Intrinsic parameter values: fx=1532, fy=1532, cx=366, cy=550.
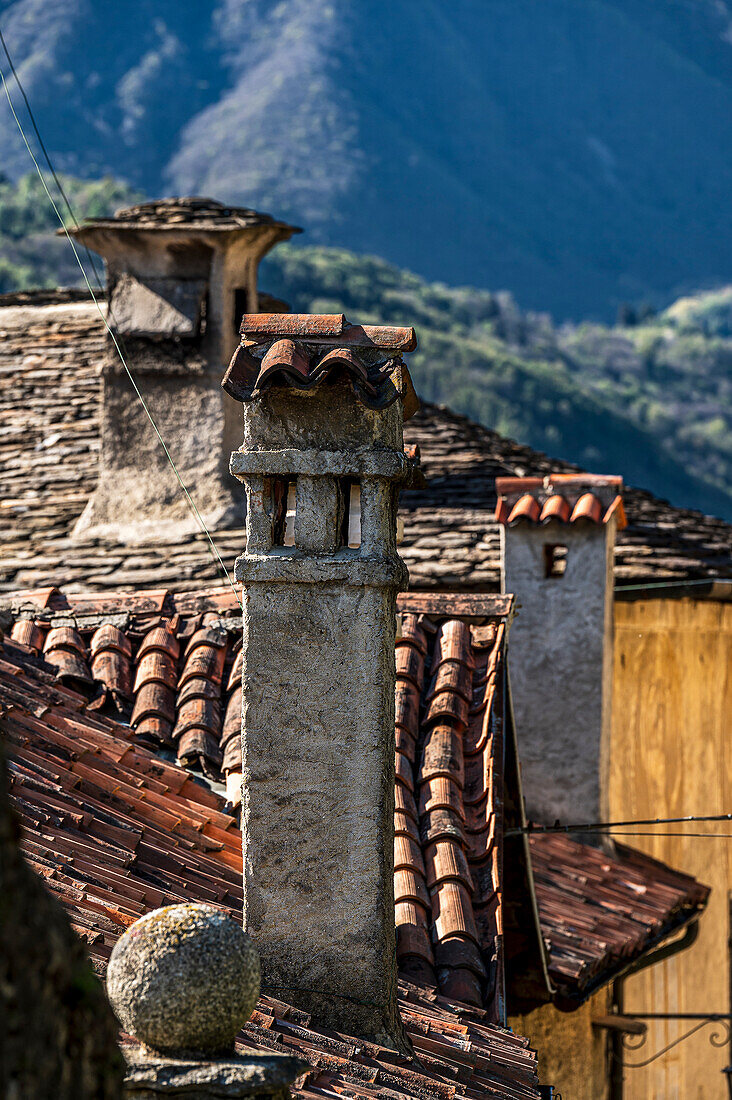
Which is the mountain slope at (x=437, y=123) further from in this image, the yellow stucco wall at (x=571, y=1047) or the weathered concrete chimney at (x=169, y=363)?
the yellow stucco wall at (x=571, y=1047)

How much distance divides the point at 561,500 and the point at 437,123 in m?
154

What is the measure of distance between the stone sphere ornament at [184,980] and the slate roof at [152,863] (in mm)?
674

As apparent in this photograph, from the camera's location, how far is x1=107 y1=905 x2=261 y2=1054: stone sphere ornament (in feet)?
8.62

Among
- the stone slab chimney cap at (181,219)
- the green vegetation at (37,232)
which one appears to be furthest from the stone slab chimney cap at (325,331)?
the green vegetation at (37,232)

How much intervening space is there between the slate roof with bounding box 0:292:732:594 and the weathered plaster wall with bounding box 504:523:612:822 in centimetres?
110

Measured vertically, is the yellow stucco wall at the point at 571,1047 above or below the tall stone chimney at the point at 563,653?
below

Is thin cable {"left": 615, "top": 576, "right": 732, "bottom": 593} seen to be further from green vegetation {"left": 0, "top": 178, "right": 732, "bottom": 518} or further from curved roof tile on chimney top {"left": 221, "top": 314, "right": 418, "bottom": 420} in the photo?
green vegetation {"left": 0, "top": 178, "right": 732, "bottom": 518}

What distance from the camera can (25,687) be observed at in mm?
6043

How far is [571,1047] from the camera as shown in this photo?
304 inches

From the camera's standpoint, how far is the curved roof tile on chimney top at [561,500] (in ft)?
29.3

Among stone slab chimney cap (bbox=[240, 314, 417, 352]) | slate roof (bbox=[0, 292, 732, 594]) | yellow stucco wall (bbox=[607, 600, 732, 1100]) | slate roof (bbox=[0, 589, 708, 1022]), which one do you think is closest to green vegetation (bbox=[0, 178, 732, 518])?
slate roof (bbox=[0, 292, 732, 594])

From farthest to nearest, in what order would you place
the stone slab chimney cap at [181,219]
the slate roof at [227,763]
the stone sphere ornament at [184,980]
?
the stone slab chimney cap at [181,219]
the slate roof at [227,763]
the stone sphere ornament at [184,980]

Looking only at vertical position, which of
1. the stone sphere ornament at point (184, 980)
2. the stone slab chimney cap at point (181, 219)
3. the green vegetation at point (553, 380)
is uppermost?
the green vegetation at point (553, 380)

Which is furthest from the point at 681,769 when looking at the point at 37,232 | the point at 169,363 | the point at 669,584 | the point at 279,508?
the point at 37,232
